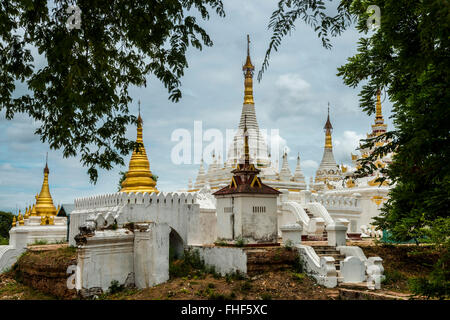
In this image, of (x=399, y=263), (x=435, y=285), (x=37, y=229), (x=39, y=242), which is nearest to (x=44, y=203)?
(x=37, y=229)

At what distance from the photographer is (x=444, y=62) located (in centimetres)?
497

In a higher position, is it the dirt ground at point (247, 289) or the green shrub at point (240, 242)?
the green shrub at point (240, 242)

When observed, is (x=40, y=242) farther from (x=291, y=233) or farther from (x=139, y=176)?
(x=291, y=233)

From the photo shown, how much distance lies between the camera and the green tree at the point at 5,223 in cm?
4269

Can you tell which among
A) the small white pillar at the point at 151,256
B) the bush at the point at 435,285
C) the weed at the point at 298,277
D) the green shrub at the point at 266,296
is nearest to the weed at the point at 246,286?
the green shrub at the point at 266,296

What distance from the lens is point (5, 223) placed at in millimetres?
43094

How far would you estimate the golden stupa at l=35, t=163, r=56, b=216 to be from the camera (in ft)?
98.5

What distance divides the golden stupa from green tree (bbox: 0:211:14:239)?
14173mm

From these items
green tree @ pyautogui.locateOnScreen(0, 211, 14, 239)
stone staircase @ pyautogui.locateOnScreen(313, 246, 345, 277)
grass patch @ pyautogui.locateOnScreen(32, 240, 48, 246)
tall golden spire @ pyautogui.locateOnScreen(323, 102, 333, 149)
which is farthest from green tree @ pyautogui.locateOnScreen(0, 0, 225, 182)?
green tree @ pyautogui.locateOnScreen(0, 211, 14, 239)

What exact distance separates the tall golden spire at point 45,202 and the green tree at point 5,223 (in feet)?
46.5

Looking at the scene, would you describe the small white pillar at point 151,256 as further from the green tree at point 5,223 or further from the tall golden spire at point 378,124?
the green tree at point 5,223

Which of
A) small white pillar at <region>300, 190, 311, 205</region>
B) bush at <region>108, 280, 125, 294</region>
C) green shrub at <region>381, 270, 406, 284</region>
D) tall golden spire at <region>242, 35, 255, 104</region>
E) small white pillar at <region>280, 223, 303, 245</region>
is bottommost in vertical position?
bush at <region>108, 280, 125, 294</region>

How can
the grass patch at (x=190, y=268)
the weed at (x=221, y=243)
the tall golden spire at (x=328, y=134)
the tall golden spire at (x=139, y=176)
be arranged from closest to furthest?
the grass patch at (x=190, y=268), the weed at (x=221, y=243), the tall golden spire at (x=139, y=176), the tall golden spire at (x=328, y=134)

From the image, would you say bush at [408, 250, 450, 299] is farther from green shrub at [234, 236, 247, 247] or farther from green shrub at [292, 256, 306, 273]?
green shrub at [234, 236, 247, 247]
